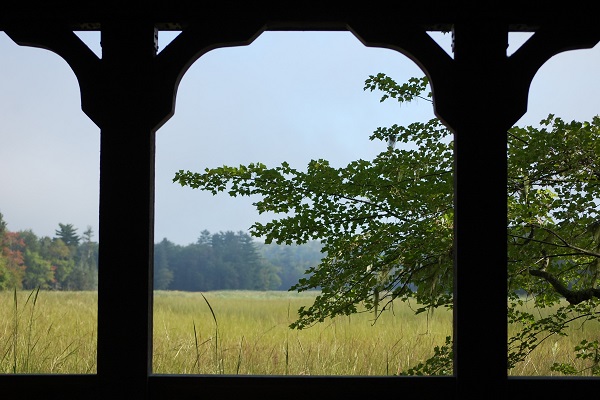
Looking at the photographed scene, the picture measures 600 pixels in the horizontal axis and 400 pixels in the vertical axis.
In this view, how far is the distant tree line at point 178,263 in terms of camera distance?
544 inches

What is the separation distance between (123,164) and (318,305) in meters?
3.15

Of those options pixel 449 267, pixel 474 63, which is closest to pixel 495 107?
pixel 474 63

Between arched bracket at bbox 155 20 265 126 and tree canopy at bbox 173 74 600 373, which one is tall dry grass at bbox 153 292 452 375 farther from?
arched bracket at bbox 155 20 265 126

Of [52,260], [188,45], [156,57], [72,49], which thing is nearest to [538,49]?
[188,45]

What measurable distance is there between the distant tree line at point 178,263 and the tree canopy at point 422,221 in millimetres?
7483

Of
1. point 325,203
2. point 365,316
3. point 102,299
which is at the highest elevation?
point 325,203

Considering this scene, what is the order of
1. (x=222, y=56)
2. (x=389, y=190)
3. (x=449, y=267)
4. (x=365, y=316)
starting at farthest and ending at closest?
(x=222, y=56) < (x=365, y=316) < (x=389, y=190) < (x=449, y=267)

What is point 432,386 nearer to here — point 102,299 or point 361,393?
point 361,393

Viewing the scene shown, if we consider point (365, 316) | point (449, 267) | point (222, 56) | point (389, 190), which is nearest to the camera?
point (449, 267)

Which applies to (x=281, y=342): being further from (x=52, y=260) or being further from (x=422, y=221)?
(x=52, y=260)

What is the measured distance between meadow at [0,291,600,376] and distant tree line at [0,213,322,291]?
478 cm

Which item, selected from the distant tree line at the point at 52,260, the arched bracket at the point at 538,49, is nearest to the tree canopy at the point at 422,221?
the arched bracket at the point at 538,49

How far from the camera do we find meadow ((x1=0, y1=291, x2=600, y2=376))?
6.32 meters

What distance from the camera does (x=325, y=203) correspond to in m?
5.72
